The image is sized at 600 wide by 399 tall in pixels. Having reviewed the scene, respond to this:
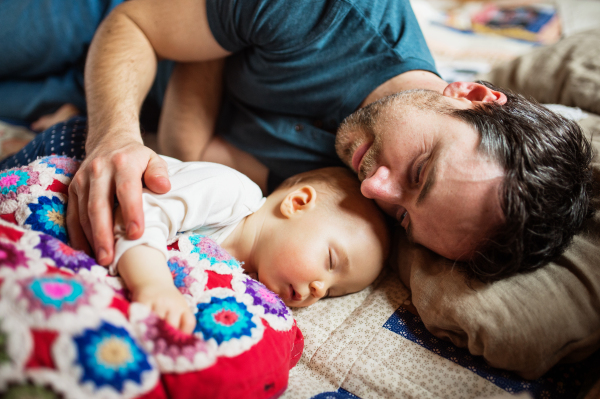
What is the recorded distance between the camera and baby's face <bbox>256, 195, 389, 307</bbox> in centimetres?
88

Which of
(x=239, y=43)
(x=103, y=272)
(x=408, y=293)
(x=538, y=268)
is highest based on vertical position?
(x=239, y=43)

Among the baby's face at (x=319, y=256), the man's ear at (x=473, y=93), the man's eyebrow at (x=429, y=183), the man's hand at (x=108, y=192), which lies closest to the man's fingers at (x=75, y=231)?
the man's hand at (x=108, y=192)

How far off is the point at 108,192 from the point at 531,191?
0.84 meters

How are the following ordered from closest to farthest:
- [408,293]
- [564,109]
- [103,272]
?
1. [103,272]
2. [408,293]
3. [564,109]

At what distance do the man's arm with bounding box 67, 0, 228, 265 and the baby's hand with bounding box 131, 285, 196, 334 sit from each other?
0.36 ft

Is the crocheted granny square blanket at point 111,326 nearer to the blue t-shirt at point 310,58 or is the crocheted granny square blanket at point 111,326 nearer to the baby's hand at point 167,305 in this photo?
the baby's hand at point 167,305

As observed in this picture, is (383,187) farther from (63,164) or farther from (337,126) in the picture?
(63,164)

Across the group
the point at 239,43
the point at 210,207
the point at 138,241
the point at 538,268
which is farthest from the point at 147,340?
the point at 239,43

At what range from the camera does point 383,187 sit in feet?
2.85

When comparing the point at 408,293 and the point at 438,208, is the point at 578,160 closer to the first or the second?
the point at 438,208

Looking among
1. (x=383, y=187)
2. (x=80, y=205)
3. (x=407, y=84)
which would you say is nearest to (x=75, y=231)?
(x=80, y=205)

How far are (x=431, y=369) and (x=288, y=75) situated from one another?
0.86m

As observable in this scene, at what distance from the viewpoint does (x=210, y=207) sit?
80 cm

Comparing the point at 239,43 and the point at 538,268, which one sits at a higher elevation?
the point at 239,43
